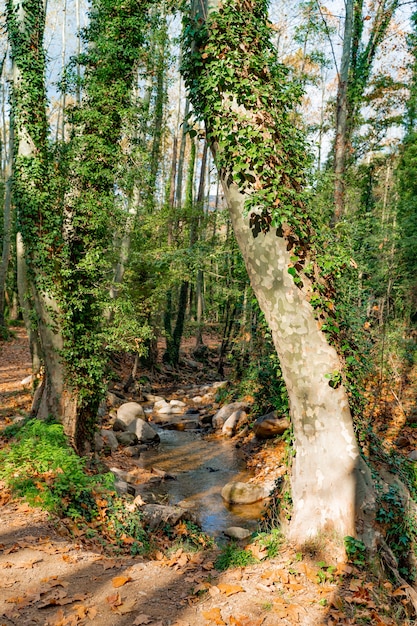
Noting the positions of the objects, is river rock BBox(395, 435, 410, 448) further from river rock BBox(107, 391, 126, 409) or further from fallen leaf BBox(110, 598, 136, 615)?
river rock BBox(107, 391, 126, 409)

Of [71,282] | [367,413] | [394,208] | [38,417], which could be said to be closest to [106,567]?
[38,417]

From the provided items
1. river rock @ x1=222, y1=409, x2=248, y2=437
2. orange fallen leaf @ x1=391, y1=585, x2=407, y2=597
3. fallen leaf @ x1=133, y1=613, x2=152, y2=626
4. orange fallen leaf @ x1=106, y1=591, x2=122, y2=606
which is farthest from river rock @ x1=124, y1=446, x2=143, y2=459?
orange fallen leaf @ x1=391, y1=585, x2=407, y2=597

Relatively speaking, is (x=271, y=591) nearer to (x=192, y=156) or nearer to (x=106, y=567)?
(x=106, y=567)

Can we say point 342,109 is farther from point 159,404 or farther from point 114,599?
point 159,404

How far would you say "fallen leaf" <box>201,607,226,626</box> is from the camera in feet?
10.6

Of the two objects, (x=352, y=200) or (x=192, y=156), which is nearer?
(x=352, y=200)

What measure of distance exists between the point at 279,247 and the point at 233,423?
8.38m

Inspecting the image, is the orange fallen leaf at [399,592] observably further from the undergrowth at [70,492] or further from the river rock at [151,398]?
the river rock at [151,398]

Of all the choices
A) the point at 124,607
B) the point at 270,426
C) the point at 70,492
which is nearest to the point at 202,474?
the point at 270,426

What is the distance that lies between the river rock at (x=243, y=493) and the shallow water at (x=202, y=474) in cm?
11

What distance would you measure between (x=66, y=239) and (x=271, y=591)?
6.29m

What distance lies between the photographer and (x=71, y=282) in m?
7.53

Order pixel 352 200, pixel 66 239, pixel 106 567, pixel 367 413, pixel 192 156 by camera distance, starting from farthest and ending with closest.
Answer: pixel 192 156 < pixel 352 200 < pixel 367 413 < pixel 66 239 < pixel 106 567

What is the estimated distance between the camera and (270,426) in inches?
406
